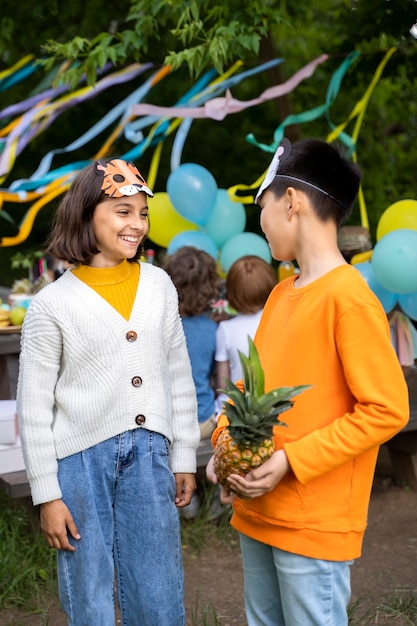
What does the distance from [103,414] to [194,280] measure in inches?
81.1

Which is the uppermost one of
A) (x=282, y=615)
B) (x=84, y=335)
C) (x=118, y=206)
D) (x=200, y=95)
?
(x=200, y=95)

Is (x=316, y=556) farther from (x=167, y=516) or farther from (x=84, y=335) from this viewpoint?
(x=84, y=335)

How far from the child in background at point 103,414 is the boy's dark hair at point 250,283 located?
194cm

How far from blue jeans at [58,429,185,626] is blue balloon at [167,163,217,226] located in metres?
3.43

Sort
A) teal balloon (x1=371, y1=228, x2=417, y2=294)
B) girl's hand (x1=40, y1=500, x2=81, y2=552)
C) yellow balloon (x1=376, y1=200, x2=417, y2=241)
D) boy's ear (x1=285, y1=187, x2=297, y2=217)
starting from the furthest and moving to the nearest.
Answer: yellow balloon (x1=376, y1=200, x2=417, y2=241), teal balloon (x1=371, y1=228, x2=417, y2=294), girl's hand (x1=40, y1=500, x2=81, y2=552), boy's ear (x1=285, y1=187, x2=297, y2=217)

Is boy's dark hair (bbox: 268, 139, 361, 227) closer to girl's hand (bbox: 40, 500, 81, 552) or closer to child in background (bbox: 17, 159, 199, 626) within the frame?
child in background (bbox: 17, 159, 199, 626)

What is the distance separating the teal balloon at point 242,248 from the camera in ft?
18.4

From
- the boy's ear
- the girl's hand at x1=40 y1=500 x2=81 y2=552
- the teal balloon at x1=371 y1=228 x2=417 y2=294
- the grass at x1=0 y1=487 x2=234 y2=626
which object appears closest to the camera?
the boy's ear

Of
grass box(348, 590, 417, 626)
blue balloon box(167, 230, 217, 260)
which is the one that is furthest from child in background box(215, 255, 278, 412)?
grass box(348, 590, 417, 626)

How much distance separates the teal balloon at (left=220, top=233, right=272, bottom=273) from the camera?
5.59 metres

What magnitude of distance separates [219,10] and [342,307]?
3.72 metres

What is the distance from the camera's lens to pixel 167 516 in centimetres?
235

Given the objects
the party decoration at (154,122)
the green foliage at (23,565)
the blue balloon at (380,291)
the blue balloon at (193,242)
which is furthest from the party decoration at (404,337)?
the green foliage at (23,565)

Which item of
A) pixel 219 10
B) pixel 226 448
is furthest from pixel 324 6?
pixel 226 448
